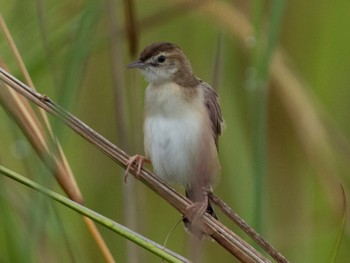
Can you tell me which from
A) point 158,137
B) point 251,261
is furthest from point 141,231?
point 251,261

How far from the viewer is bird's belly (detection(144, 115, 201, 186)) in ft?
9.25

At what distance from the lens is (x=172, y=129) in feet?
9.26

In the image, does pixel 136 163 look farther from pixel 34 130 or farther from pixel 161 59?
pixel 161 59

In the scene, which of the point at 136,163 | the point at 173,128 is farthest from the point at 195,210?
the point at 173,128

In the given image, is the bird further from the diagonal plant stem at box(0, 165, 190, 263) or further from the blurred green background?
the diagonal plant stem at box(0, 165, 190, 263)

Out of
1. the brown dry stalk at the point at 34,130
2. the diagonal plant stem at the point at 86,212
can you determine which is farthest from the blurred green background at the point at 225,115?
the diagonal plant stem at the point at 86,212

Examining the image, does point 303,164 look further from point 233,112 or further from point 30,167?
point 30,167

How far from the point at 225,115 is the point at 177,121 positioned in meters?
0.53

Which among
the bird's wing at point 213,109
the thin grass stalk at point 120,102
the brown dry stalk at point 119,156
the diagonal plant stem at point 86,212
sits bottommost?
the diagonal plant stem at point 86,212

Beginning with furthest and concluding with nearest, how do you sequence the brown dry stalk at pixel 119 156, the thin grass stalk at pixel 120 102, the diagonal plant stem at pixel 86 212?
the thin grass stalk at pixel 120 102 → the brown dry stalk at pixel 119 156 → the diagonal plant stem at pixel 86 212

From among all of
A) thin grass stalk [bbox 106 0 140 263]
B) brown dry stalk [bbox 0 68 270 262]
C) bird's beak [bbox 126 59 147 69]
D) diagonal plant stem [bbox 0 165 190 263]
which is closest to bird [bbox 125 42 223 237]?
Answer: bird's beak [bbox 126 59 147 69]

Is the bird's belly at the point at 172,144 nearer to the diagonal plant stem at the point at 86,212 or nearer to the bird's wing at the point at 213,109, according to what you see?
the bird's wing at the point at 213,109

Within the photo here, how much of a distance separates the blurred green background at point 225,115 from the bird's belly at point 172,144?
7cm

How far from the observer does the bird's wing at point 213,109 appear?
2.93 metres
